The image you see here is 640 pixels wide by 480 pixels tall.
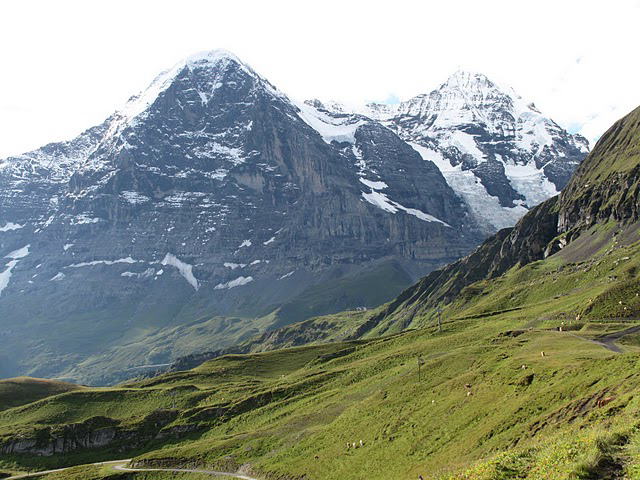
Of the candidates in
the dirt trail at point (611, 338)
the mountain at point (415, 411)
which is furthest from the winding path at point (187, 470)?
the dirt trail at point (611, 338)

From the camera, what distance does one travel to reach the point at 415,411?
269ft

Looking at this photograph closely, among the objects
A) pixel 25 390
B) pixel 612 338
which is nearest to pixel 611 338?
pixel 612 338

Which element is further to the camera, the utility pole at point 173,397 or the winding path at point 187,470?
the utility pole at point 173,397

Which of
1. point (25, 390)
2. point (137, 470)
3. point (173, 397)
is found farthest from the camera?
point (25, 390)

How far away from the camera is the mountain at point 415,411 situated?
149 feet

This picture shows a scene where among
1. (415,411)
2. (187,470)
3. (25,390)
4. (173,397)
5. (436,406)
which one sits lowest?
(187,470)

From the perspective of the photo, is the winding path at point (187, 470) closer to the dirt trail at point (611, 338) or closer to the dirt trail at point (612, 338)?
the dirt trail at point (611, 338)

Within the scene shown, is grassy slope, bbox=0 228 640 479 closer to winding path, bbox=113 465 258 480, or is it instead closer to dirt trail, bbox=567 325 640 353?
dirt trail, bbox=567 325 640 353

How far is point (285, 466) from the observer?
8438cm

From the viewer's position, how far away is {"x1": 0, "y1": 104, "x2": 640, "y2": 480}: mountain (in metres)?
45.5

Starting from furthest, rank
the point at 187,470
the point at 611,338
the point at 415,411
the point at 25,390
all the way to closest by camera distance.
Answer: the point at 25,390
the point at 187,470
the point at 611,338
the point at 415,411

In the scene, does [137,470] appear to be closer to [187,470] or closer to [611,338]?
[187,470]

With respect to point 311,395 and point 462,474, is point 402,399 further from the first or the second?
point 462,474

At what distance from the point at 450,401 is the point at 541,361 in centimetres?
1210
